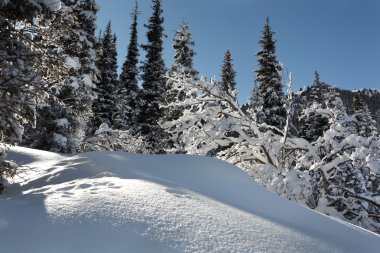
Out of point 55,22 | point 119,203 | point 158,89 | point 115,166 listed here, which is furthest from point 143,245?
point 158,89

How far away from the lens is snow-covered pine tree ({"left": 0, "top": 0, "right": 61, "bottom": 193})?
5.52 m

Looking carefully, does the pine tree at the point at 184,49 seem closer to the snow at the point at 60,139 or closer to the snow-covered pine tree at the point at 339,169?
the snow at the point at 60,139

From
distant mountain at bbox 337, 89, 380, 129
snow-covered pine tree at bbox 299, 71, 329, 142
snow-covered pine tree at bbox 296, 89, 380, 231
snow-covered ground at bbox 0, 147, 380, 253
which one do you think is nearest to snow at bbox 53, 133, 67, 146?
snow-covered pine tree at bbox 296, 89, 380, 231

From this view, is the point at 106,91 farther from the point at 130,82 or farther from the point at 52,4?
the point at 52,4

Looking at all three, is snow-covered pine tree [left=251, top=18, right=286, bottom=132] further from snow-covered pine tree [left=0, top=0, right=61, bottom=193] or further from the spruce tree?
snow-covered pine tree [left=0, top=0, right=61, bottom=193]

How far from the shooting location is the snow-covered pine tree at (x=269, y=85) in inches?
933

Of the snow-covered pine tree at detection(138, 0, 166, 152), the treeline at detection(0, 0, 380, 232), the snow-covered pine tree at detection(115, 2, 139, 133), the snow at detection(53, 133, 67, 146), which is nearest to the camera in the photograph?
the treeline at detection(0, 0, 380, 232)

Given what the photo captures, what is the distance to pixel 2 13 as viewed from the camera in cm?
568

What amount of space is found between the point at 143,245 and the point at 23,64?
439cm

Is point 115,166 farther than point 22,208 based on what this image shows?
Yes

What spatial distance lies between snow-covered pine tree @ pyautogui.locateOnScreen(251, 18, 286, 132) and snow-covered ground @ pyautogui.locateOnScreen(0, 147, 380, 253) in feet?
63.4

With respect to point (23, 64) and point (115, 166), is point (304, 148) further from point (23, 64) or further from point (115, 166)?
point (23, 64)

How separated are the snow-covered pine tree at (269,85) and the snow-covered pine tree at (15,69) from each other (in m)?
18.6

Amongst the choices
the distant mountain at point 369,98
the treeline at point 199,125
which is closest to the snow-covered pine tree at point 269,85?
the treeline at point 199,125
